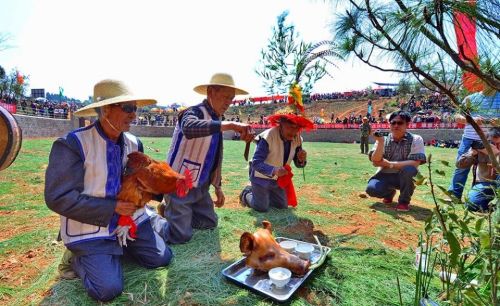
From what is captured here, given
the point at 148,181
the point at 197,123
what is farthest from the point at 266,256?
the point at 197,123

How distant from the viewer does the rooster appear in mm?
2324

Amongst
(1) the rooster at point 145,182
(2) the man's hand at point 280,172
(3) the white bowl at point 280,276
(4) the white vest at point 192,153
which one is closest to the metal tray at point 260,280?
(3) the white bowl at point 280,276

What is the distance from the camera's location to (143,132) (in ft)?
99.0

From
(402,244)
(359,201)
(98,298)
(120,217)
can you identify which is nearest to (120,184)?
(120,217)

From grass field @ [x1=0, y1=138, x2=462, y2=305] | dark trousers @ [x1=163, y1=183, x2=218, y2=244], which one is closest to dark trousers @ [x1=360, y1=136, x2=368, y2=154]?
grass field @ [x1=0, y1=138, x2=462, y2=305]

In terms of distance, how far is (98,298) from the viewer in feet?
7.42

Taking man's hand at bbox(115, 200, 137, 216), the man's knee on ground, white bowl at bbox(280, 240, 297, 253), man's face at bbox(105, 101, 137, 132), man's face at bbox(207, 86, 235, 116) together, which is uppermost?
man's face at bbox(207, 86, 235, 116)

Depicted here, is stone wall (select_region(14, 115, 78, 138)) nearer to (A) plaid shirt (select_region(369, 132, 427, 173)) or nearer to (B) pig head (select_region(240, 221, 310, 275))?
(A) plaid shirt (select_region(369, 132, 427, 173))

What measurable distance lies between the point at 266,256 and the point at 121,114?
64.2 inches

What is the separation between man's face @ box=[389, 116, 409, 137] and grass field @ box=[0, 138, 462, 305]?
1188 mm

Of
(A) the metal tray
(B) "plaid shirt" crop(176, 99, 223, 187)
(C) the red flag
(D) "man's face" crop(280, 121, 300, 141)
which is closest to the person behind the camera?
(C) the red flag

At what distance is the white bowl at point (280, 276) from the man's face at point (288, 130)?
6.95 ft

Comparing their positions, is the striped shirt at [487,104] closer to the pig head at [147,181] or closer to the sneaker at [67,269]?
the pig head at [147,181]

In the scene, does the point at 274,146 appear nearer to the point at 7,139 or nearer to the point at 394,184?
the point at 394,184
